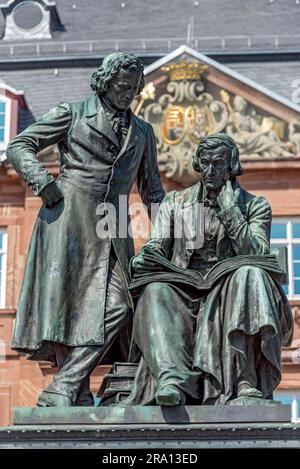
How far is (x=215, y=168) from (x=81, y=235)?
804mm

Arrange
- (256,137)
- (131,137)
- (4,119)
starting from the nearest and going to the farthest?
(131,137)
(256,137)
(4,119)

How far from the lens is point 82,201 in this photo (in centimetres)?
782

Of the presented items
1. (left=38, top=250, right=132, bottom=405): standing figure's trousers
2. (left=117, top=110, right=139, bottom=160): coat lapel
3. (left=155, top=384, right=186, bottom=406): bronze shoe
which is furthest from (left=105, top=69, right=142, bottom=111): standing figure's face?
(left=155, top=384, right=186, bottom=406): bronze shoe

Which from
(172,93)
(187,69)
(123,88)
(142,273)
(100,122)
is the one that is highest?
(187,69)

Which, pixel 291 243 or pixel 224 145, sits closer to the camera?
pixel 224 145

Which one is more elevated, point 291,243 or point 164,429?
point 291,243

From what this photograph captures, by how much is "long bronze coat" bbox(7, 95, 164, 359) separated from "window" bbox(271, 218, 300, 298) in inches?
575

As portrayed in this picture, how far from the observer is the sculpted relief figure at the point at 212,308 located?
6.98 metres

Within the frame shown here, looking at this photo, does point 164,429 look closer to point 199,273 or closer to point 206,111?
point 199,273

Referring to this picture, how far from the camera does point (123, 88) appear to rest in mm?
7969

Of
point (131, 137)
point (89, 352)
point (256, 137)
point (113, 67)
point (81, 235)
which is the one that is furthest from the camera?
point (256, 137)

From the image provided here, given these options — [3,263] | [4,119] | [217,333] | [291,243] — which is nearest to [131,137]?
[217,333]

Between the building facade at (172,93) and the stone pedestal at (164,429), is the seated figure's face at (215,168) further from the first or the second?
the building facade at (172,93)
